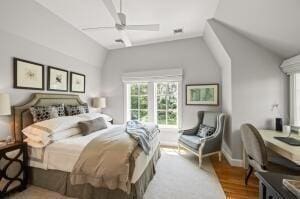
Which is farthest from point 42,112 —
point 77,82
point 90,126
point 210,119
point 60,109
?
point 210,119

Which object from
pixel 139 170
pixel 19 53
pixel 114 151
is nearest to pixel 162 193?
pixel 139 170

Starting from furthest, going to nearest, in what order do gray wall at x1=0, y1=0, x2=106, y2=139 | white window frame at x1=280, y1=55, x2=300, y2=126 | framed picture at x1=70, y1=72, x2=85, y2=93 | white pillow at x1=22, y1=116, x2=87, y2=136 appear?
framed picture at x1=70, y1=72, x2=85, y2=93
white window frame at x1=280, y1=55, x2=300, y2=126
gray wall at x1=0, y1=0, x2=106, y2=139
white pillow at x1=22, y1=116, x2=87, y2=136

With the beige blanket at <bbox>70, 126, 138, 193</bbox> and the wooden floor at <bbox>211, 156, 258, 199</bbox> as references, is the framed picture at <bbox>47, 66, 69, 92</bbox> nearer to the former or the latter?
the beige blanket at <bbox>70, 126, 138, 193</bbox>

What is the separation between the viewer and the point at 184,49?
4227mm

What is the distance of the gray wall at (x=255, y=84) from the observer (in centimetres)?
304

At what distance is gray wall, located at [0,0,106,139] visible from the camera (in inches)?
94.5

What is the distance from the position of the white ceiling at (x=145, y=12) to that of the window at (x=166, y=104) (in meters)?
1.49

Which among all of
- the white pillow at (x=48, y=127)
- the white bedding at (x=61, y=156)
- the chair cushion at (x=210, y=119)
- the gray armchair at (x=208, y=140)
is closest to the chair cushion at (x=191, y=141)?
the gray armchair at (x=208, y=140)

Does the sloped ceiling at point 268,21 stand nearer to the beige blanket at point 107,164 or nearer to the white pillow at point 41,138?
the beige blanket at point 107,164

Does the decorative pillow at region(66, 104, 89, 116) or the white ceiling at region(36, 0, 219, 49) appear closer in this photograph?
the white ceiling at region(36, 0, 219, 49)

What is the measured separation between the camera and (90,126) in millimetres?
2799

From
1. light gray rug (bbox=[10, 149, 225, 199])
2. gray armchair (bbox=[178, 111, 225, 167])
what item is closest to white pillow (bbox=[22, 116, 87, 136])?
light gray rug (bbox=[10, 149, 225, 199])

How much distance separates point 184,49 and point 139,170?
3.38 meters

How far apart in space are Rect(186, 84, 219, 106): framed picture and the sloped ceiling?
142cm
